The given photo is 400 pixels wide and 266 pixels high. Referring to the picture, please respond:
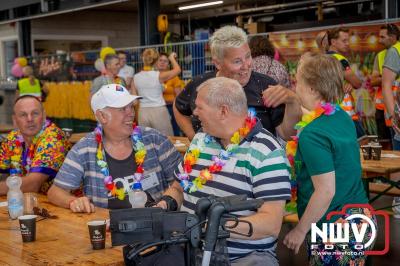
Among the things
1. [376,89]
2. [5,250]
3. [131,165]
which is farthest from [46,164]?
[376,89]

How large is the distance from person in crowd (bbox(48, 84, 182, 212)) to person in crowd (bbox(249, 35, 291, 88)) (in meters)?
1.62

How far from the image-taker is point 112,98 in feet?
11.5

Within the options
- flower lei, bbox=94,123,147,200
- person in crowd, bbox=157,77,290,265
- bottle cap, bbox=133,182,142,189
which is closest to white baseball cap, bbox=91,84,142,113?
flower lei, bbox=94,123,147,200

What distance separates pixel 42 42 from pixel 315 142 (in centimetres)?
1482

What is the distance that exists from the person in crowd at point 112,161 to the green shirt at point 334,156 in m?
1.07

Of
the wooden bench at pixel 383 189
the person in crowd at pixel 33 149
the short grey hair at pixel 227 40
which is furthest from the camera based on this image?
the wooden bench at pixel 383 189

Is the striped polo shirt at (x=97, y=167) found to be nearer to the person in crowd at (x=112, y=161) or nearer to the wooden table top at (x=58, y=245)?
the person in crowd at (x=112, y=161)

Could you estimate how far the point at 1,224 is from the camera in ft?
10.00

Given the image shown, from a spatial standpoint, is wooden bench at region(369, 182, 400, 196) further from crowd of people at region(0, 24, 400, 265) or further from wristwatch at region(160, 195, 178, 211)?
wristwatch at region(160, 195, 178, 211)

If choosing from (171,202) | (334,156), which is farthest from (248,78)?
(334,156)

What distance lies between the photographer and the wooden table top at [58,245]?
2352 millimetres

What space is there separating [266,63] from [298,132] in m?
2.06

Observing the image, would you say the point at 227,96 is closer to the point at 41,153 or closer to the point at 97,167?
the point at 97,167

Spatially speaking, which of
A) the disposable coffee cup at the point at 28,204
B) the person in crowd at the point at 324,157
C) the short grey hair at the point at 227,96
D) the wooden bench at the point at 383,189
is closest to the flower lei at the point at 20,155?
the disposable coffee cup at the point at 28,204
